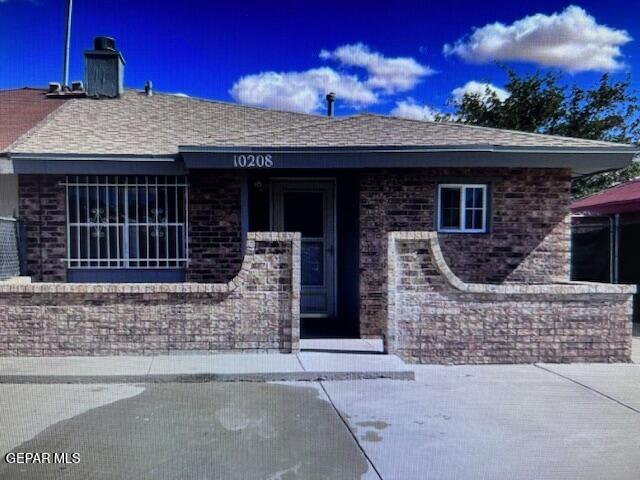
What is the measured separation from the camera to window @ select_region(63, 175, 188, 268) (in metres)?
8.05

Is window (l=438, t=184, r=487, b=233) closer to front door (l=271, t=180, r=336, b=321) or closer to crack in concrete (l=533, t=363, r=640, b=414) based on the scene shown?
front door (l=271, t=180, r=336, b=321)

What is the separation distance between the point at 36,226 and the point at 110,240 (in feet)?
3.61

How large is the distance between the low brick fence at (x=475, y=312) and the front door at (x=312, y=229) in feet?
8.06

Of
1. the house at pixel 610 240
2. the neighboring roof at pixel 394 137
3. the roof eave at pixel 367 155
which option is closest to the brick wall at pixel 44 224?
the roof eave at pixel 367 155

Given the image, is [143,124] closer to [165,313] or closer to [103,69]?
[103,69]

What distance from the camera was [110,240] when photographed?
809cm

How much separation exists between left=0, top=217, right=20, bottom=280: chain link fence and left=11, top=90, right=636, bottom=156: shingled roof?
108cm

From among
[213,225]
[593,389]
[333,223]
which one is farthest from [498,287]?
[213,225]

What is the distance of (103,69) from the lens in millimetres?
11484

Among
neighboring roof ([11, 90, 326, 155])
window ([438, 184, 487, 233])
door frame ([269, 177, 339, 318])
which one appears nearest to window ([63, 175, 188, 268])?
neighboring roof ([11, 90, 326, 155])

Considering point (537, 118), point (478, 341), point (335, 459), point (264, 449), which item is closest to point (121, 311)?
point (264, 449)

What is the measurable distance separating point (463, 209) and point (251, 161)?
329cm

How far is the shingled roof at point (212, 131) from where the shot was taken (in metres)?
7.70

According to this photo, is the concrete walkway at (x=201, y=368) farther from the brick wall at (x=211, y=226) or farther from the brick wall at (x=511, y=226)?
the brick wall at (x=511, y=226)
